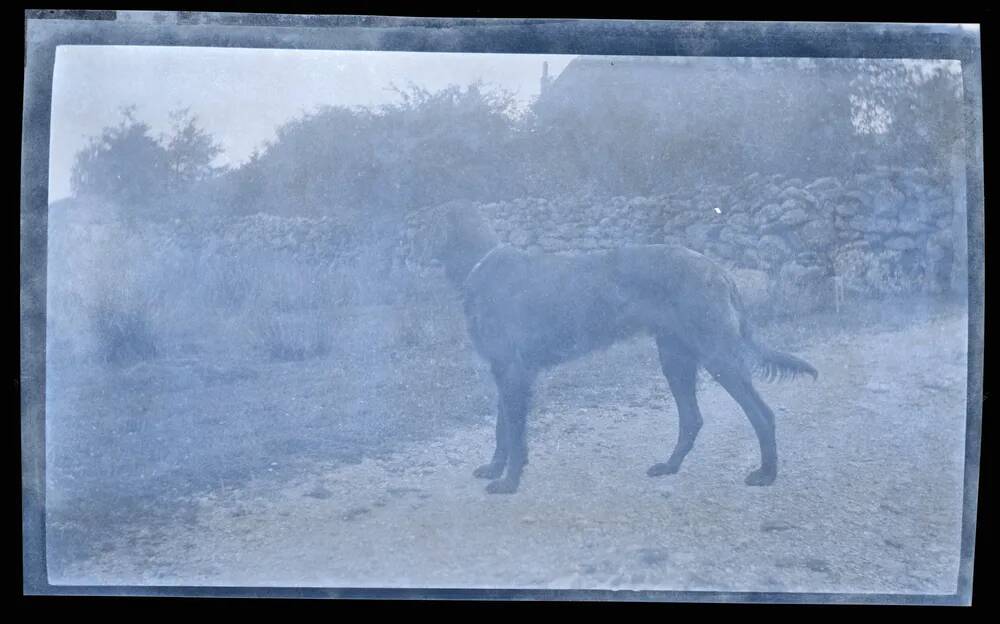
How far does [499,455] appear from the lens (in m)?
3.64

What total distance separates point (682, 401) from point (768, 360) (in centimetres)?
47

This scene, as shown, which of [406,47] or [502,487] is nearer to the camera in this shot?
[502,487]

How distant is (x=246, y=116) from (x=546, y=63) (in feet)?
4.99

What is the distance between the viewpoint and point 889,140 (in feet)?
12.2

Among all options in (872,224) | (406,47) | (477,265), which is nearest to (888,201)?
(872,224)

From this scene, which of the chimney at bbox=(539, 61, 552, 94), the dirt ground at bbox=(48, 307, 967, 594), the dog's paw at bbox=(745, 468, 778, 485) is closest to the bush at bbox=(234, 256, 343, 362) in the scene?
the dirt ground at bbox=(48, 307, 967, 594)

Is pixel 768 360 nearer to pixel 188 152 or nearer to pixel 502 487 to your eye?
pixel 502 487

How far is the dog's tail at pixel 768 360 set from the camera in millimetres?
3633

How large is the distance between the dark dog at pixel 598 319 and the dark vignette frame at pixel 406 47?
2.99 feet

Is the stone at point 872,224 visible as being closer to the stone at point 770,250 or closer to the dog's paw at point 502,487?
the stone at point 770,250

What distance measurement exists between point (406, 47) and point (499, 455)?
209cm

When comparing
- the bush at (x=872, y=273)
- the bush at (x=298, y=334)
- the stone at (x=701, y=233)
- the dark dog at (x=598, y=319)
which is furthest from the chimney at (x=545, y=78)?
the bush at (x=872, y=273)

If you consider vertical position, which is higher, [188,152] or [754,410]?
[188,152]

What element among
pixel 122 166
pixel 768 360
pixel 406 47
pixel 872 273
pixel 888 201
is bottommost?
pixel 768 360
